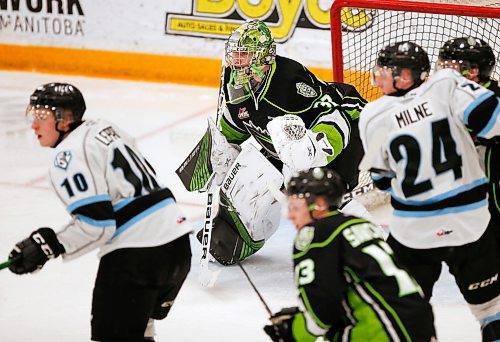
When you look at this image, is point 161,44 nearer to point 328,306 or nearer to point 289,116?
point 289,116

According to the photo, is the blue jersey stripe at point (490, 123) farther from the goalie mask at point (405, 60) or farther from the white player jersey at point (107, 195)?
the white player jersey at point (107, 195)

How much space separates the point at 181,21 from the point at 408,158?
5.03 m

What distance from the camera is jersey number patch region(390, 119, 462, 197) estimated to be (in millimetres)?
3006

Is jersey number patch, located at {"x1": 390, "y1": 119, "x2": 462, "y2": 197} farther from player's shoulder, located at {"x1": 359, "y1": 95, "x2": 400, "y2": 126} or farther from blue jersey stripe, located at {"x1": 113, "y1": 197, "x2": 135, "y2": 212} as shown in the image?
blue jersey stripe, located at {"x1": 113, "y1": 197, "x2": 135, "y2": 212}

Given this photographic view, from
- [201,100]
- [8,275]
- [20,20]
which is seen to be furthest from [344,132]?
[20,20]

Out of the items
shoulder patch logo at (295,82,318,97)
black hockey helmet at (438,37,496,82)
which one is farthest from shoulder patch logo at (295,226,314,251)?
shoulder patch logo at (295,82,318,97)

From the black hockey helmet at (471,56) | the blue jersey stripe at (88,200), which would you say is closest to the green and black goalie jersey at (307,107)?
the black hockey helmet at (471,56)

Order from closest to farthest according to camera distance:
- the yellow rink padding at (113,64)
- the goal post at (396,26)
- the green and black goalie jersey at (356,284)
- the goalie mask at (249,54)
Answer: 1. the green and black goalie jersey at (356,284)
2. the goalie mask at (249,54)
3. the goal post at (396,26)
4. the yellow rink padding at (113,64)

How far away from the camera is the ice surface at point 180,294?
3.94 metres

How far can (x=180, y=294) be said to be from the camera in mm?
4309

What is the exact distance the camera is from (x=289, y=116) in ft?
13.4

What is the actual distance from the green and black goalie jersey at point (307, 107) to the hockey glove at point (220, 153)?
0.11 metres

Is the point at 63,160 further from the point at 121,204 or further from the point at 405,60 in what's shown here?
the point at 405,60

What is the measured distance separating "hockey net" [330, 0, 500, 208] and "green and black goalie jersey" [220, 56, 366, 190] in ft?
1.84
